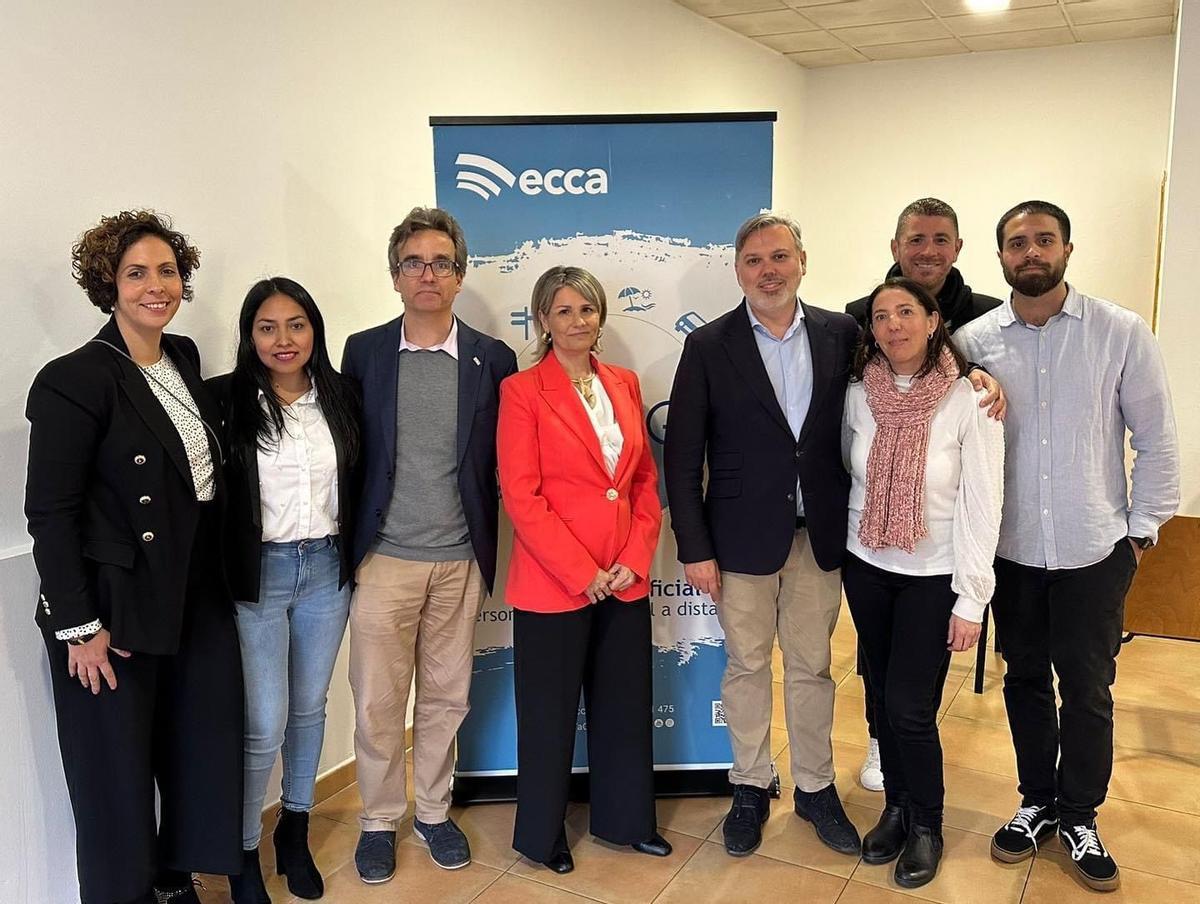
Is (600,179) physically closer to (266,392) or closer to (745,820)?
(266,392)

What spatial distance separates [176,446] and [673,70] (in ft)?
12.1

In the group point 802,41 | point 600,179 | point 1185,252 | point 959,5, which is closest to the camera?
point 600,179

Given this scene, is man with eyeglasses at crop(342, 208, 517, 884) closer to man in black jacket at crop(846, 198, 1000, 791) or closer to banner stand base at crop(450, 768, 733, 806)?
banner stand base at crop(450, 768, 733, 806)

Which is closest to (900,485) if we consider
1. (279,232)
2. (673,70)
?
(279,232)

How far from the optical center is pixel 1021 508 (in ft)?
7.95

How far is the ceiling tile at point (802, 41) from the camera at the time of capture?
5504 mm

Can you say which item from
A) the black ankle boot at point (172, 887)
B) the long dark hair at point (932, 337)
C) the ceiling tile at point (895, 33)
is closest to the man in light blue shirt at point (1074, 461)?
the long dark hair at point (932, 337)

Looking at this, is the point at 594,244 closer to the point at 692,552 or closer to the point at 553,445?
the point at 553,445

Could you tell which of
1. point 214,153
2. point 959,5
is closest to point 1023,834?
point 214,153

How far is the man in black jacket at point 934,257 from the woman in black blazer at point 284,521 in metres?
1.55

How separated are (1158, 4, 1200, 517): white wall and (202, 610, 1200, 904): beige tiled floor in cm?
127

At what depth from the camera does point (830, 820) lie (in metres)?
2.77

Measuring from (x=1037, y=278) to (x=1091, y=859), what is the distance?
1.53m

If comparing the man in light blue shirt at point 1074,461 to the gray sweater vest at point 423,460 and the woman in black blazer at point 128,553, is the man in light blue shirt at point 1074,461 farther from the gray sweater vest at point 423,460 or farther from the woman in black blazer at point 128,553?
the woman in black blazer at point 128,553
